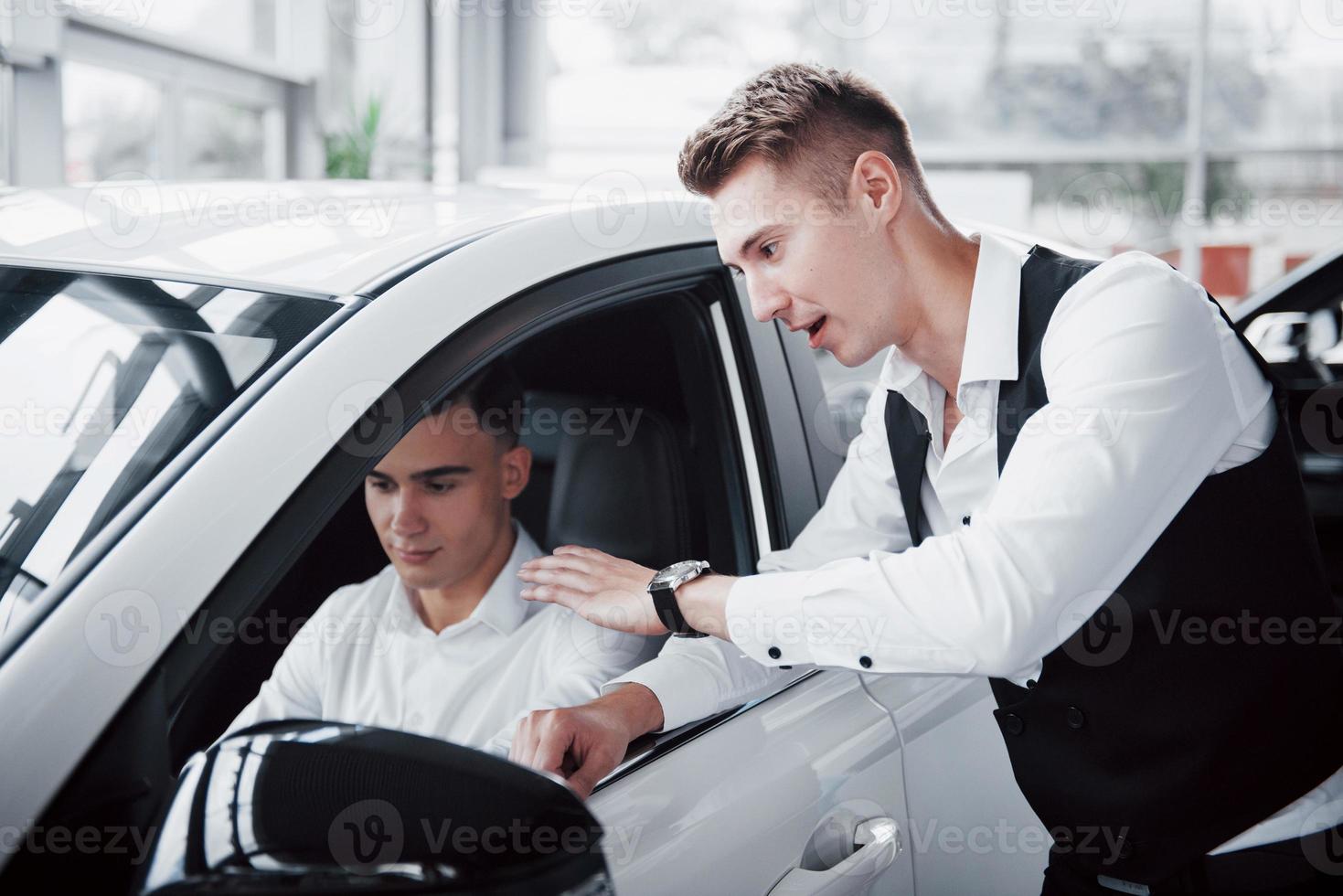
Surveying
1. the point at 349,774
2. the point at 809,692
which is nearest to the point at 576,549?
the point at 809,692

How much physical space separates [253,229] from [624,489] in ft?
2.02

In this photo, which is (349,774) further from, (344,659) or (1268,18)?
(1268,18)

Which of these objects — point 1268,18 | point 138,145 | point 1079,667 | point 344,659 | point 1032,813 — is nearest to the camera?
point 1079,667

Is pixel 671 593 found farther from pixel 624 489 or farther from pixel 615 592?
pixel 624 489

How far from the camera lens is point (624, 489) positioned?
5.39 feet

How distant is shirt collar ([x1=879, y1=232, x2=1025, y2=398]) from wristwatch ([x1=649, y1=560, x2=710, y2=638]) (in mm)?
382

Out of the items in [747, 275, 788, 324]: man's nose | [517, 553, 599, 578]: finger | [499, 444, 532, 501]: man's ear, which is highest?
[747, 275, 788, 324]: man's nose

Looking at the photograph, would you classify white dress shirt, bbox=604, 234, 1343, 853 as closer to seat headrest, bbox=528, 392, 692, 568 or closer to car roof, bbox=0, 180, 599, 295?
seat headrest, bbox=528, 392, 692, 568

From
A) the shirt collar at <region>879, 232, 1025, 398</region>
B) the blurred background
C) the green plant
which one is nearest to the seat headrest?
the shirt collar at <region>879, 232, 1025, 398</region>

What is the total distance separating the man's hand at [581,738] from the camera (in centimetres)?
107

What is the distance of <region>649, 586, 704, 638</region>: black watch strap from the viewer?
3.93ft

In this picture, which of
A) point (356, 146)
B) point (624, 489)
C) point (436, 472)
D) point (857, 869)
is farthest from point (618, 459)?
point (356, 146)

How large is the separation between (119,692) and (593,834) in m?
0.36

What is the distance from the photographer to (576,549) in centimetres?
134
